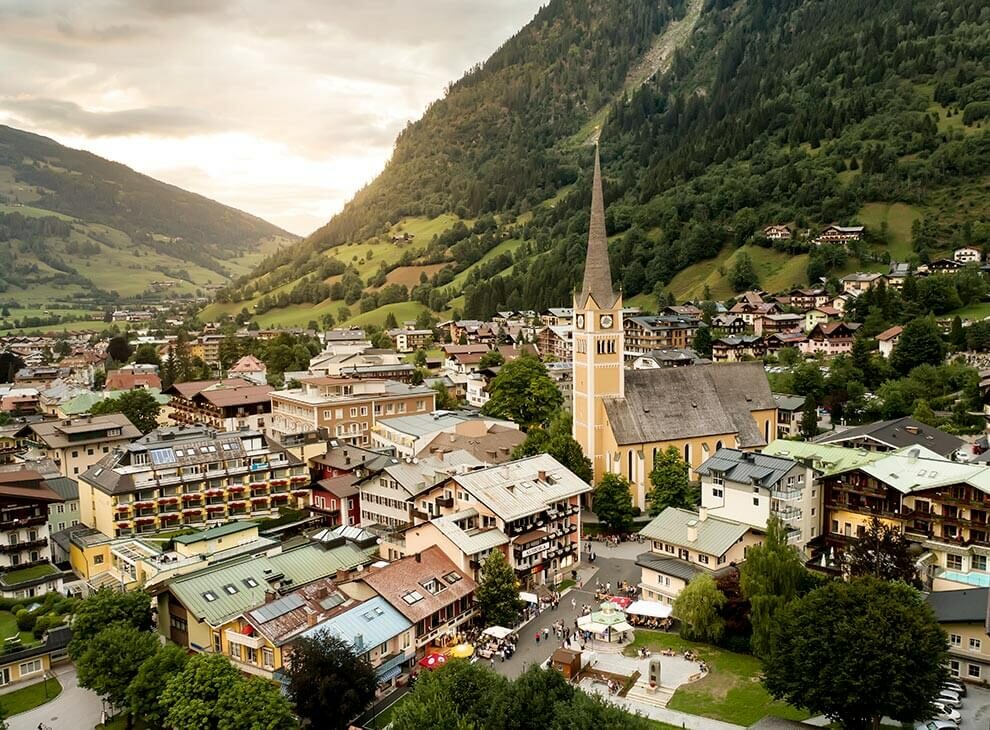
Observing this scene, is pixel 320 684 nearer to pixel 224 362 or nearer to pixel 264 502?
pixel 264 502

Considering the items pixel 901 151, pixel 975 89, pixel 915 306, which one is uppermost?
pixel 975 89

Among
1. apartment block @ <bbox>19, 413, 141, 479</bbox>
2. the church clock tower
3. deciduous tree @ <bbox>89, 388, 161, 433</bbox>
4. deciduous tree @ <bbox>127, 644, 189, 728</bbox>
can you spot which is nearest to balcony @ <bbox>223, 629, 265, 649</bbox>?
deciduous tree @ <bbox>127, 644, 189, 728</bbox>

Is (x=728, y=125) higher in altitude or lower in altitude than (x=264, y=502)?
higher

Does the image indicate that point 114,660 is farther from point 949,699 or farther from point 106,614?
point 949,699

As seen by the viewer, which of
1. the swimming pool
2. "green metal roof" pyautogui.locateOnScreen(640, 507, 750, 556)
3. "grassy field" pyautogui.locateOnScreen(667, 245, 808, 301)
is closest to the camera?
the swimming pool

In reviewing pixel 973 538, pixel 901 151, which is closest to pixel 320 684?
pixel 973 538

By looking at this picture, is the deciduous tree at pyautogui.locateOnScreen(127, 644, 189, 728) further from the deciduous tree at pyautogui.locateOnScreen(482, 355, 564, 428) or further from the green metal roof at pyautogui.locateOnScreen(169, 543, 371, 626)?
the deciduous tree at pyautogui.locateOnScreen(482, 355, 564, 428)

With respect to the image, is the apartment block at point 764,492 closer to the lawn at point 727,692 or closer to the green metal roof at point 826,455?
the green metal roof at point 826,455
